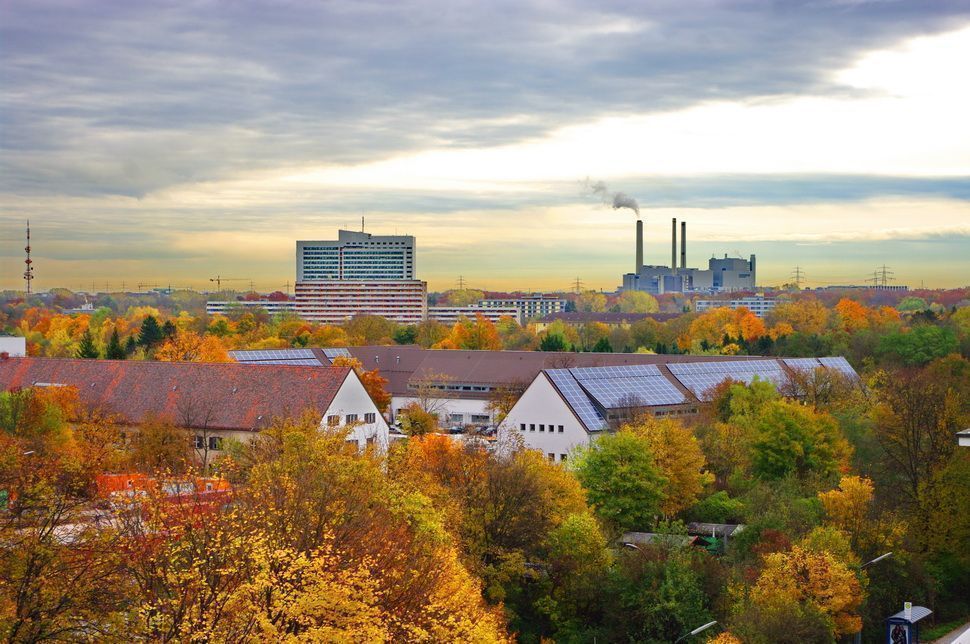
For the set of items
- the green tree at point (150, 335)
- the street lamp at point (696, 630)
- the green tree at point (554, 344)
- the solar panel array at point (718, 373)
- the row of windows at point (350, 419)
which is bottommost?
the street lamp at point (696, 630)

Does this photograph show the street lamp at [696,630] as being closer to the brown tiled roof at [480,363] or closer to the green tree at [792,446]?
the green tree at [792,446]

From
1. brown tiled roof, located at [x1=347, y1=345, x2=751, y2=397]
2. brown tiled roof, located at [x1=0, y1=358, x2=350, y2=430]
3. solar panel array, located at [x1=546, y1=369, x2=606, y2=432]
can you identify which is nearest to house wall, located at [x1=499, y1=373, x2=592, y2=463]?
solar panel array, located at [x1=546, y1=369, x2=606, y2=432]

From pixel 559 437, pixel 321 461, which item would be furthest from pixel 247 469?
pixel 559 437

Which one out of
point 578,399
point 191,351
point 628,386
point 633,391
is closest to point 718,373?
point 628,386

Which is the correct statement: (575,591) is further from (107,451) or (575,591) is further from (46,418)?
(46,418)

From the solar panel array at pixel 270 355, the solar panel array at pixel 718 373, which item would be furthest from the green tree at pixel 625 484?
the solar panel array at pixel 270 355

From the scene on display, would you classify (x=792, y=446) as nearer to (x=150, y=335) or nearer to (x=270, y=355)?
(x=270, y=355)

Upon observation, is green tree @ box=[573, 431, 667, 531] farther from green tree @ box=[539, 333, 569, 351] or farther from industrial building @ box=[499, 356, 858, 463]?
green tree @ box=[539, 333, 569, 351]
